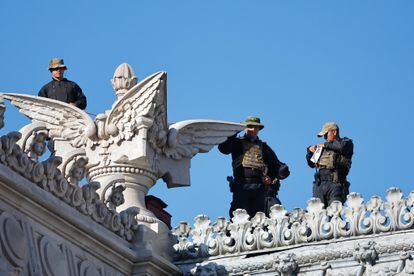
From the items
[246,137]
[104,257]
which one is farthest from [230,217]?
[104,257]

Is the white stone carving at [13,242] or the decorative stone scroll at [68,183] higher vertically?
the decorative stone scroll at [68,183]

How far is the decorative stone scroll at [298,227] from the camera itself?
22391mm

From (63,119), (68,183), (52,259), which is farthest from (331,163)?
(52,259)

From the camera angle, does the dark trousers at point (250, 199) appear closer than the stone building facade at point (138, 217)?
No

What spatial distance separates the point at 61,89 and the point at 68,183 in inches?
154

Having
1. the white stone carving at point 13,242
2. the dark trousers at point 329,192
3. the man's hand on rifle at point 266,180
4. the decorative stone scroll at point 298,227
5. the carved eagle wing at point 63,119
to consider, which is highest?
the carved eagle wing at point 63,119

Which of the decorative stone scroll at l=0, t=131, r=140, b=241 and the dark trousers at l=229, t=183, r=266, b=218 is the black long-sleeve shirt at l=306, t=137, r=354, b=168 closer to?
the dark trousers at l=229, t=183, r=266, b=218

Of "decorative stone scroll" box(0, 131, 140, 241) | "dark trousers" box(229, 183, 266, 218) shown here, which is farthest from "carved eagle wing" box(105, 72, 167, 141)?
"dark trousers" box(229, 183, 266, 218)

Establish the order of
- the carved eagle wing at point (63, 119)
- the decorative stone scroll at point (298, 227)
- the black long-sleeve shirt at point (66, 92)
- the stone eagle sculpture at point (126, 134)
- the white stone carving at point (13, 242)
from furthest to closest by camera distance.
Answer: the black long-sleeve shirt at point (66, 92) → the carved eagle wing at point (63, 119) → the stone eagle sculpture at point (126, 134) → the decorative stone scroll at point (298, 227) → the white stone carving at point (13, 242)

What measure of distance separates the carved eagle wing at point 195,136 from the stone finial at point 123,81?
0.78 meters

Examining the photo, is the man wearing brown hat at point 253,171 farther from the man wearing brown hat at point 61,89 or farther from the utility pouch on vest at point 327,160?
the man wearing brown hat at point 61,89

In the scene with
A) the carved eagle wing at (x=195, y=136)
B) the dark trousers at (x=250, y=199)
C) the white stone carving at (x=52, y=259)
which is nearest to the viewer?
the white stone carving at (x=52, y=259)

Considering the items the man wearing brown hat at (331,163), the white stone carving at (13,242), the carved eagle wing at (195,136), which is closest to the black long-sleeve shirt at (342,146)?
the man wearing brown hat at (331,163)

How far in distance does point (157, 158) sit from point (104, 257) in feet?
7.20
